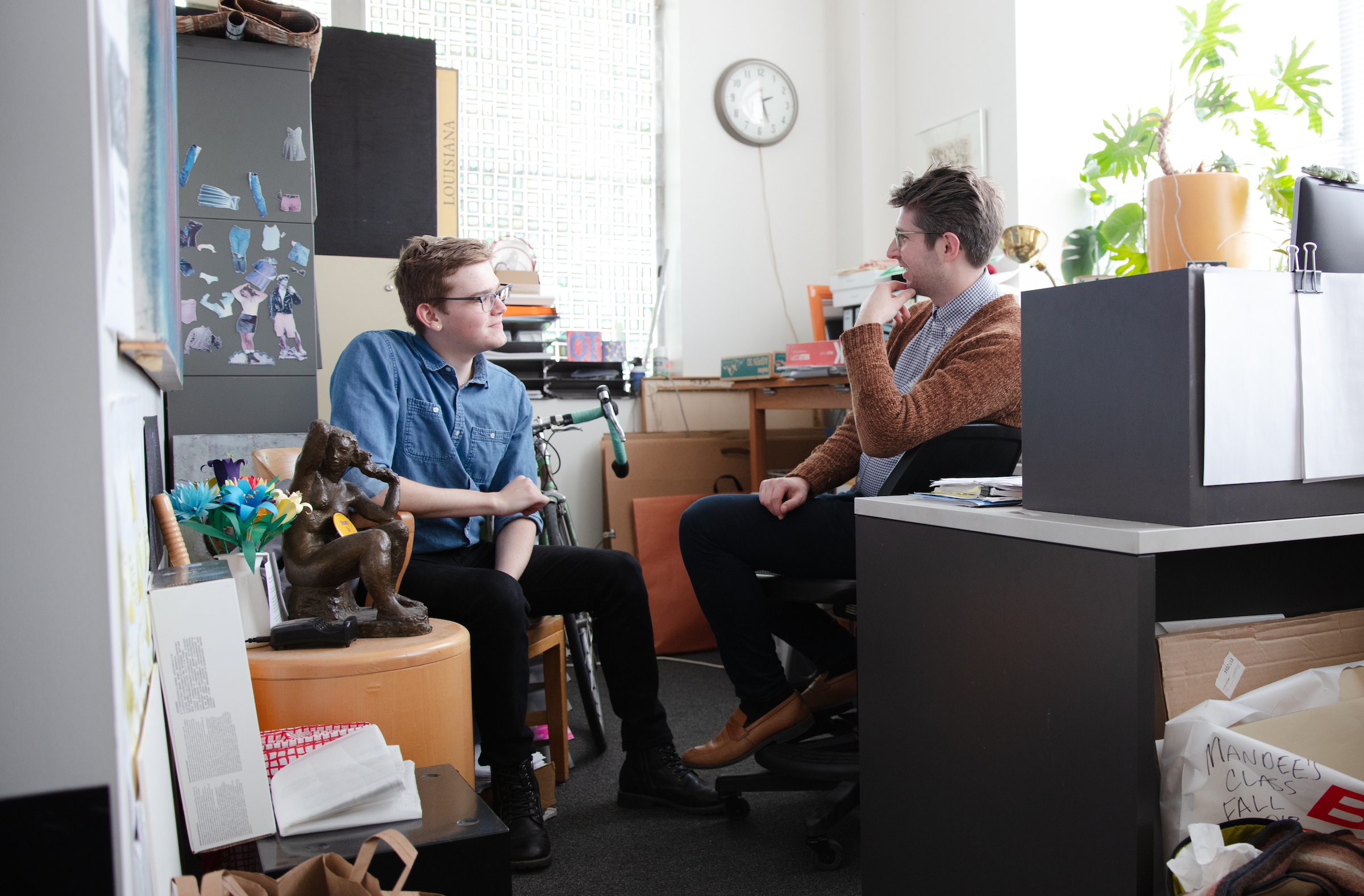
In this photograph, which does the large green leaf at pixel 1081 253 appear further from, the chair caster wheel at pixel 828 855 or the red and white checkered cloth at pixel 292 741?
the red and white checkered cloth at pixel 292 741

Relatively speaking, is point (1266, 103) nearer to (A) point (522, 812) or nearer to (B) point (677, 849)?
(B) point (677, 849)

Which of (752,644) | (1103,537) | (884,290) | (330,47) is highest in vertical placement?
(330,47)

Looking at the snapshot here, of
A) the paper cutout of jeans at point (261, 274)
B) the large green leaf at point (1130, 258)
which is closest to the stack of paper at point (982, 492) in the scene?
the paper cutout of jeans at point (261, 274)

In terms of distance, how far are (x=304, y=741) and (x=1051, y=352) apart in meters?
1.03

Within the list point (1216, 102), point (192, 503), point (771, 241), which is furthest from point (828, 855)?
point (771, 241)

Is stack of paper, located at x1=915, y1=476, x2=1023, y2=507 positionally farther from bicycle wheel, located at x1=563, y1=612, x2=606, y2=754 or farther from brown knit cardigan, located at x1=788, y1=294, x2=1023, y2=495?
bicycle wheel, located at x1=563, y1=612, x2=606, y2=754

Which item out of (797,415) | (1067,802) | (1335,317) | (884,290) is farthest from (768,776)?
(797,415)

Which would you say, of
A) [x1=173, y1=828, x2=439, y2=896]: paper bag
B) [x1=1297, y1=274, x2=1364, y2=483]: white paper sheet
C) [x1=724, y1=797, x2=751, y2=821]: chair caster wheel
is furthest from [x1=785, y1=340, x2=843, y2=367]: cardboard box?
[x1=173, y1=828, x2=439, y2=896]: paper bag

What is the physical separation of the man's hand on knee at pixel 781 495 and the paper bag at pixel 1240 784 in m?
0.84

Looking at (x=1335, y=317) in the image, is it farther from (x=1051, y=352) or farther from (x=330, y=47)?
(x=330, y=47)

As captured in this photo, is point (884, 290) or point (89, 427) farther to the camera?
point (884, 290)

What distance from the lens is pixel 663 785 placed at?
188 centimetres

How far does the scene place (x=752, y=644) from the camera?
177 cm

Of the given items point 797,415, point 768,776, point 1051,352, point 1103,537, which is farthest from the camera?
point 797,415
